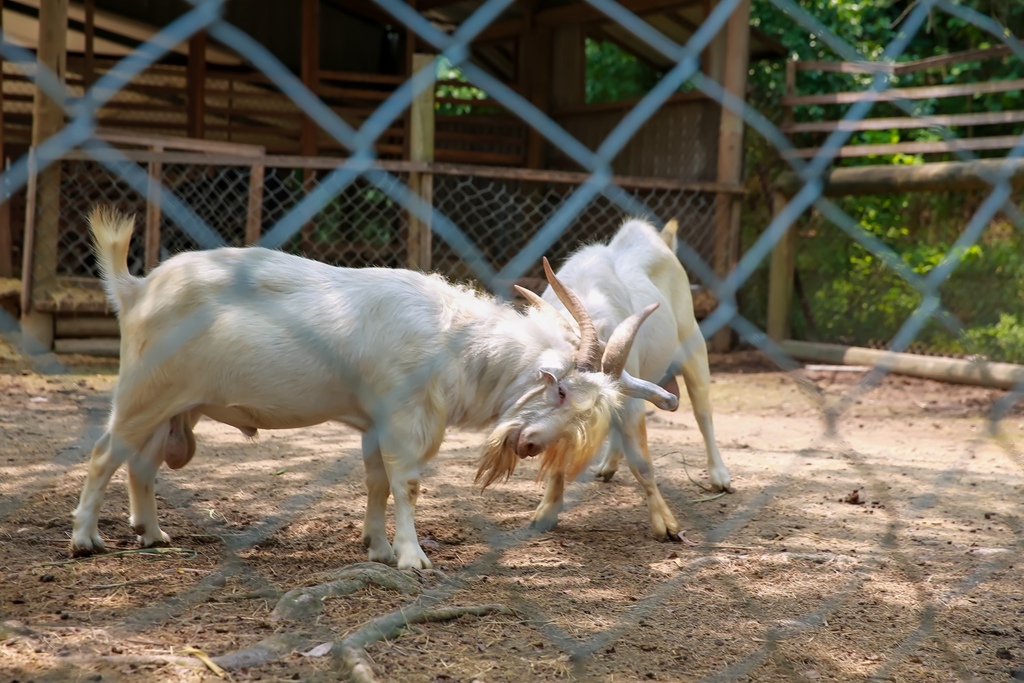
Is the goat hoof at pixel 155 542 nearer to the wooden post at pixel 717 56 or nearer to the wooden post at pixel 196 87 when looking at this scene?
the wooden post at pixel 717 56

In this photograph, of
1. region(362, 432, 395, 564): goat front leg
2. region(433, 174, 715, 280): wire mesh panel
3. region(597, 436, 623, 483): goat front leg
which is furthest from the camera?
region(433, 174, 715, 280): wire mesh panel

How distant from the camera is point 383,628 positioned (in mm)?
2586

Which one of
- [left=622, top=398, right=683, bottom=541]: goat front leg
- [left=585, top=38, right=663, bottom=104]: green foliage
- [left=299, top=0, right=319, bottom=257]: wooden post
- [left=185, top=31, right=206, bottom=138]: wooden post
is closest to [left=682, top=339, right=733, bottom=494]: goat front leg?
[left=622, top=398, right=683, bottom=541]: goat front leg

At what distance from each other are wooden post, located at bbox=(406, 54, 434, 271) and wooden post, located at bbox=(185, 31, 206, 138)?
3032mm

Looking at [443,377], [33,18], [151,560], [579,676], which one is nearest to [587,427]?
[443,377]

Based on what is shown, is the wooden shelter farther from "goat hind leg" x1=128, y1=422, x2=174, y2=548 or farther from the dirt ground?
"goat hind leg" x1=128, y1=422, x2=174, y2=548

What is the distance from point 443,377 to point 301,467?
1534 millimetres

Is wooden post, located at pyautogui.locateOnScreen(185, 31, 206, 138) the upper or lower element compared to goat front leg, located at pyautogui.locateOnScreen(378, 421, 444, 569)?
upper

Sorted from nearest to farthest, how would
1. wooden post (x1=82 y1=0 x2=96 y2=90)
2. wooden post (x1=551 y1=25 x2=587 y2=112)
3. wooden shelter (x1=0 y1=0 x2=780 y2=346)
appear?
wooden shelter (x1=0 y1=0 x2=780 y2=346) < wooden post (x1=82 y1=0 x2=96 y2=90) < wooden post (x1=551 y1=25 x2=587 y2=112)

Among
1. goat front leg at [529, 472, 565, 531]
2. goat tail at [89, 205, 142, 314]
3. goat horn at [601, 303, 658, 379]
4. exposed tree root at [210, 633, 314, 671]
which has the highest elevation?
goat tail at [89, 205, 142, 314]

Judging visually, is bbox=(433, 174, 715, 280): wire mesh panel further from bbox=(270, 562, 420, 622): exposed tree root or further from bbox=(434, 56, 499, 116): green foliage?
bbox=(270, 562, 420, 622): exposed tree root

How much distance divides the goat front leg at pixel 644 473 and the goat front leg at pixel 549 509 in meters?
0.31

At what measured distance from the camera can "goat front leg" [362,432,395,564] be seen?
3.44 metres

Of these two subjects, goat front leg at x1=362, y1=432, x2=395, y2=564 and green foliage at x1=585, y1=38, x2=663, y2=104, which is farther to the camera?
green foliage at x1=585, y1=38, x2=663, y2=104
